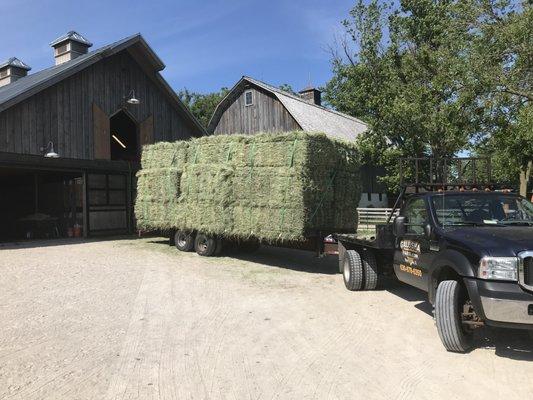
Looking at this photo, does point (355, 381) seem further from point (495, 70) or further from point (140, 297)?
point (495, 70)

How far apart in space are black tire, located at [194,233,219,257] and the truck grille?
888 cm

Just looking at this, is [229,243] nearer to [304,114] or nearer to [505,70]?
[505,70]

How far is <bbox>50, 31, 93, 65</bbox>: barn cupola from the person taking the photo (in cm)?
2362

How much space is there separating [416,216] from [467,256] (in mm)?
1700

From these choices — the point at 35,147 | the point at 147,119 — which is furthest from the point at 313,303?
the point at 147,119

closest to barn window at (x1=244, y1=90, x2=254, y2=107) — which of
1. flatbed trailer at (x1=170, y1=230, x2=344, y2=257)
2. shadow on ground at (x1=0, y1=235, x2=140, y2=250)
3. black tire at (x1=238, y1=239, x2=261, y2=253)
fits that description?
shadow on ground at (x1=0, y1=235, x2=140, y2=250)

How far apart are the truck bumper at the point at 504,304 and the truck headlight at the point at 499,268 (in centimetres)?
6

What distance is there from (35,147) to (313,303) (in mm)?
12919

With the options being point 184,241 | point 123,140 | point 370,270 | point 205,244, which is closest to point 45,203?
point 123,140

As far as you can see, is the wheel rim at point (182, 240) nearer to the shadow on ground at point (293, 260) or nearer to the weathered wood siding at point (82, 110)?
the shadow on ground at point (293, 260)

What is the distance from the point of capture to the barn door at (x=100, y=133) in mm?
18562

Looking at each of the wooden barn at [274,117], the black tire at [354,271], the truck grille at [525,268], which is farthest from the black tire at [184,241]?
the wooden barn at [274,117]

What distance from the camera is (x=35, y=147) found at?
640 inches

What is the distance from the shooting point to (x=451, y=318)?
5020 millimetres
